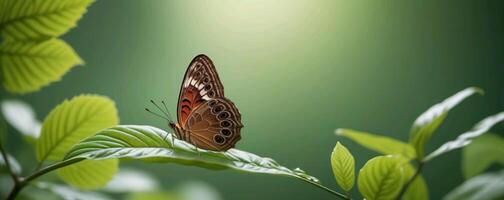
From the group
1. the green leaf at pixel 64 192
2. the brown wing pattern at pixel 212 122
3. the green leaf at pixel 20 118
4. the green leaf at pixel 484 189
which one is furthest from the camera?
the brown wing pattern at pixel 212 122

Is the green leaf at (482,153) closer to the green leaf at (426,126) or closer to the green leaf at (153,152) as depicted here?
the green leaf at (426,126)

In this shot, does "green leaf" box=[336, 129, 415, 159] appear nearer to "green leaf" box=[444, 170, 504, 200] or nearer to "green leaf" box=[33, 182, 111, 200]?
"green leaf" box=[444, 170, 504, 200]

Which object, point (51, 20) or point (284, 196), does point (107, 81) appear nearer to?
point (284, 196)

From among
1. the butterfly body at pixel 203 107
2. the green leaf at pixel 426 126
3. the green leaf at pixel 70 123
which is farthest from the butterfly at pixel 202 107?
the green leaf at pixel 426 126

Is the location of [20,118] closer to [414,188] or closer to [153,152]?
[153,152]

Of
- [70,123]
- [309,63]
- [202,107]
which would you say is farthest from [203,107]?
[309,63]

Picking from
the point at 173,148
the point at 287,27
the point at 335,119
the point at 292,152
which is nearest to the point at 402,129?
the point at 335,119
